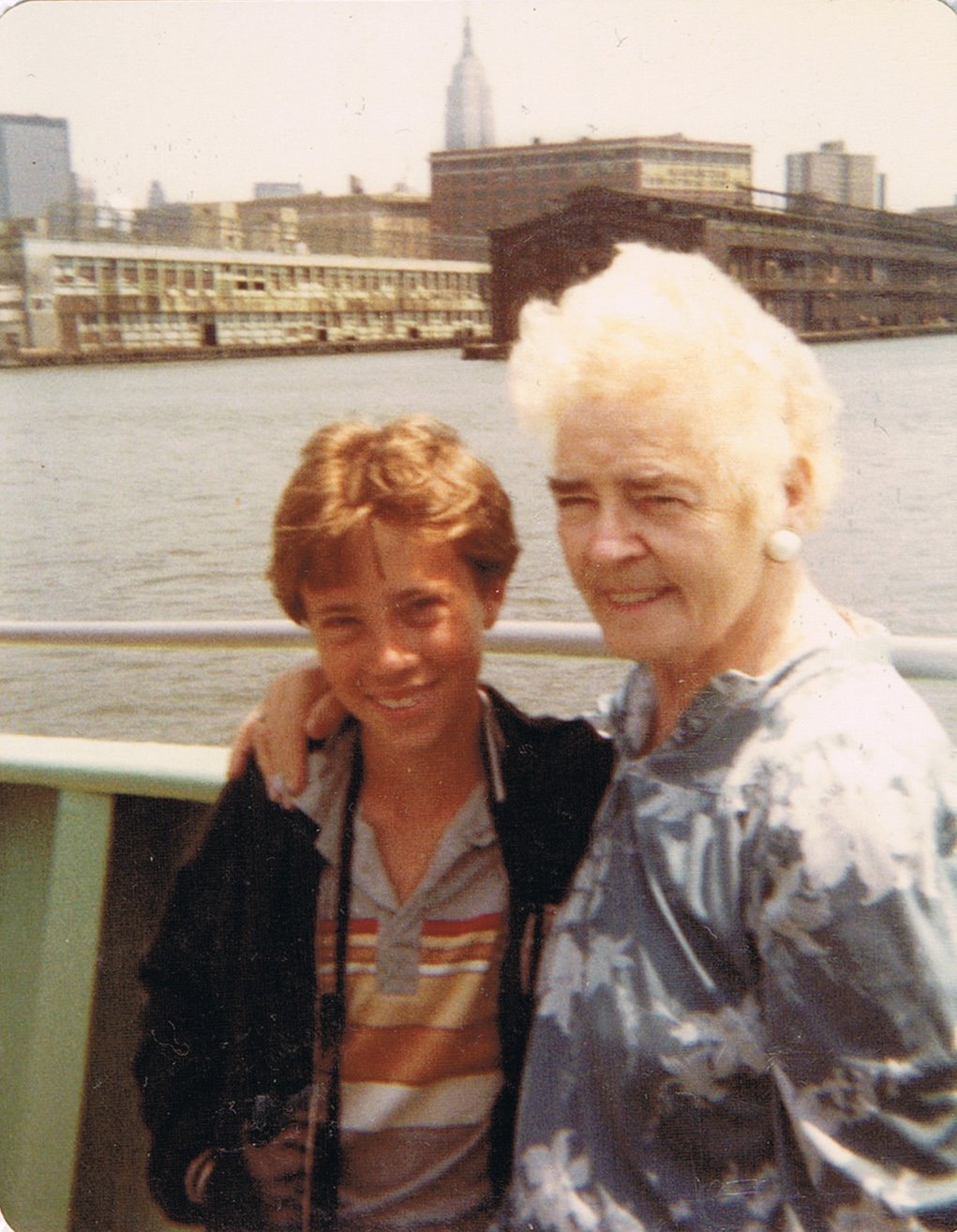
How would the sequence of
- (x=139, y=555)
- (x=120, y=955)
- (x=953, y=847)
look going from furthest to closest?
(x=139, y=555), (x=120, y=955), (x=953, y=847)

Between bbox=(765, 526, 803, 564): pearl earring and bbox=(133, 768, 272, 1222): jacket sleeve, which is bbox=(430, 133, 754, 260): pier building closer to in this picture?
bbox=(765, 526, 803, 564): pearl earring

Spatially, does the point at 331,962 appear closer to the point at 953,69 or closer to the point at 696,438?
the point at 696,438

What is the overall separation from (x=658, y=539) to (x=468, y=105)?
2.41ft

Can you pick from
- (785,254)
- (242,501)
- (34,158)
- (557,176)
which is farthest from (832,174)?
(242,501)

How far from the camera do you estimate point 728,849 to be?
111 cm

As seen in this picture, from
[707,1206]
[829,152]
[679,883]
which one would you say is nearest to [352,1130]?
[707,1206]

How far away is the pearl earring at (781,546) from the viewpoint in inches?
47.5

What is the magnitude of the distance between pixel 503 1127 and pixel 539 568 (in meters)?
0.78

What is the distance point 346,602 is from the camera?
4.59ft

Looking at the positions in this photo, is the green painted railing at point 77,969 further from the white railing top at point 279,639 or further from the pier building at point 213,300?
the pier building at point 213,300

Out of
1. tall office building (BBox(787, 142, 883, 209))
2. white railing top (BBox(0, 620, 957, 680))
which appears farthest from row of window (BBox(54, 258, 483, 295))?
tall office building (BBox(787, 142, 883, 209))

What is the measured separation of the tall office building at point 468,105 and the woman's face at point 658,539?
0.57m

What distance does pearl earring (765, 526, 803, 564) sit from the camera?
1207 millimetres

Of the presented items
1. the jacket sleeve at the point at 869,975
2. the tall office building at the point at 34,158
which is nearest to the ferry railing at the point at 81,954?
the tall office building at the point at 34,158
